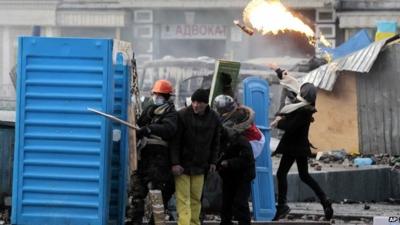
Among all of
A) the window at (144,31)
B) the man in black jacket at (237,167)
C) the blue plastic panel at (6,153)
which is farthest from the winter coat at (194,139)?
the window at (144,31)

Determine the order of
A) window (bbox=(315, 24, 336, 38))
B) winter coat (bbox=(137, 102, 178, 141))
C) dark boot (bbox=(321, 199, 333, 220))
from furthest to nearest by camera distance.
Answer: window (bbox=(315, 24, 336, 38)) < dark boot (bbox=(321, 199, 333, 220)) < winter coat (bbox=(137, 102, 178, 141))

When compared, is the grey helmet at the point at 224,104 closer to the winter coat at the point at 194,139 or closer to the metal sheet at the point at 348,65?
the winter coat at the point at 194,139

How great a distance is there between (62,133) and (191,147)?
1315 millimetres

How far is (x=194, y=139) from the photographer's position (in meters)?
9.43

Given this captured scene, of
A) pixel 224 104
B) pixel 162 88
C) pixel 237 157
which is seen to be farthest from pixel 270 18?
pixel 162 88

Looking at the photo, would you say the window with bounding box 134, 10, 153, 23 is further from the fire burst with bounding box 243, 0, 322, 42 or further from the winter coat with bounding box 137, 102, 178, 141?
the winter coat with bounding box 137, 102, 178, 141

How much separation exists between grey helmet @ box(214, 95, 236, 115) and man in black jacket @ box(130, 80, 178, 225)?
56 cm

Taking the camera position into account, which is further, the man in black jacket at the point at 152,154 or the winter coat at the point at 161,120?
the man in black jacket at the point at 152,154

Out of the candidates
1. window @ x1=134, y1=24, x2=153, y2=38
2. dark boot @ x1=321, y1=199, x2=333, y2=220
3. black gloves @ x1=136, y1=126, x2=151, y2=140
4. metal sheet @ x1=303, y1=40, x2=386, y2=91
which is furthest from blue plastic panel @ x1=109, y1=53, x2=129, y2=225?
window @ x1=134, y1=24, x2=153, y2=38

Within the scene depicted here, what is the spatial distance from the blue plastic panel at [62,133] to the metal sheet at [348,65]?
341 inches

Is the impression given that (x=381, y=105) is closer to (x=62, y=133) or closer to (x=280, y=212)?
(x=280, y=212)

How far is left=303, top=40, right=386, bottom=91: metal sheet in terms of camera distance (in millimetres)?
17406

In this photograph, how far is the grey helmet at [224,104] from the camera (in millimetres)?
9938

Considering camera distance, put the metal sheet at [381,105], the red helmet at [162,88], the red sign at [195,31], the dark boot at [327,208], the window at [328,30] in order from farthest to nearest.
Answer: the red sign at [195,31]
the window at [328,30]
the metal sheet at [381,105]
the dark boot at [327,208]
the red helmet at [162,88]
